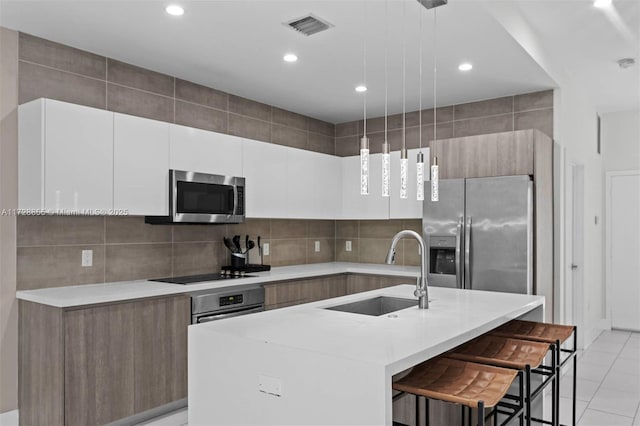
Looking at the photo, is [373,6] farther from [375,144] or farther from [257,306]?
[375,144]

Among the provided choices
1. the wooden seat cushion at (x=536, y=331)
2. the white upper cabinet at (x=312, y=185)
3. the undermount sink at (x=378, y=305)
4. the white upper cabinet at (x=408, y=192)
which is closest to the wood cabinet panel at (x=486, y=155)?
the white upper cabinet at (x=408, y=192)

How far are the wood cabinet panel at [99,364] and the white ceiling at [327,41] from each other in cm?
177

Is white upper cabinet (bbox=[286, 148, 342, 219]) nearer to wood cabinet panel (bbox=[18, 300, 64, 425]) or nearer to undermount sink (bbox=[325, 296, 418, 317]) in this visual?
undermount sink (bbox=[325, 296, 418, 317])

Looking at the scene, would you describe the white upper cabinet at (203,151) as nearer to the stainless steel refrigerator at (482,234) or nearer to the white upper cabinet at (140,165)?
the white upper cabinet at (140,165)

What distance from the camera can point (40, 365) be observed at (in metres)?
2.96

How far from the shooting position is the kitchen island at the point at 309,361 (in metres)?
1.67

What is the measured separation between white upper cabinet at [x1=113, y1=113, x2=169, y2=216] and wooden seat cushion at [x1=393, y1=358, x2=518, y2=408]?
7.36ft

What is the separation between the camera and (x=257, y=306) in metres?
4.03

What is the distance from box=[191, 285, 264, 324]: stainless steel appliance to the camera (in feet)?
11.7

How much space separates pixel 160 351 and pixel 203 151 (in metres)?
1.55

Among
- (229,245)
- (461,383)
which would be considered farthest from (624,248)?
(461,383)

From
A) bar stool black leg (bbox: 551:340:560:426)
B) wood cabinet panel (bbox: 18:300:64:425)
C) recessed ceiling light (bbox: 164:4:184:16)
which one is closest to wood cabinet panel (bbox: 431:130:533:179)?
bar stool black leg (bbox: 551:340:560:426)

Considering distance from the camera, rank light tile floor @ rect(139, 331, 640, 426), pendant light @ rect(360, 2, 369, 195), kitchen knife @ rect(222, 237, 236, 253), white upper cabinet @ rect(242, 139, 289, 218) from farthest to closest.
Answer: kitchen knife @ rect(222, 237, 236, 253)
white upper cabinet @ rect(242, 139, 289, 218)
light tile floor @ rect(139, 331, 640, 426)
pendant light @ rect(360, 2, 369, 195)

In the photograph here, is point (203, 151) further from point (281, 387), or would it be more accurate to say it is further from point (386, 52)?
point (281, 387)
